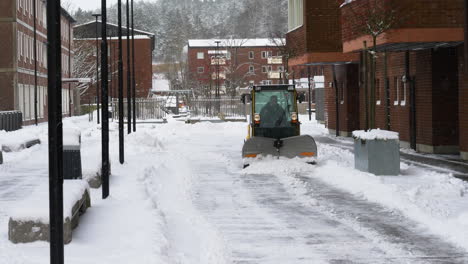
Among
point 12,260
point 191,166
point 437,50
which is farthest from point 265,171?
point 12,260

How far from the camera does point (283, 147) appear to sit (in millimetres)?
22297

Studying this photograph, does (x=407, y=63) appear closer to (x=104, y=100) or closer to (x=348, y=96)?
(x=348, y=96)

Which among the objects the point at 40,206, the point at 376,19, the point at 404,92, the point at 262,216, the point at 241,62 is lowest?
the point at 262,216

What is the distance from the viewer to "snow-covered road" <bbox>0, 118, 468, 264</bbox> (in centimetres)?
985

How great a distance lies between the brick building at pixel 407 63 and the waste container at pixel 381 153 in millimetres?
3027

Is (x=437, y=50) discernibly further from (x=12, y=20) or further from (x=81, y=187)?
(x=12, y=20)

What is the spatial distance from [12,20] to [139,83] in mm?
49170

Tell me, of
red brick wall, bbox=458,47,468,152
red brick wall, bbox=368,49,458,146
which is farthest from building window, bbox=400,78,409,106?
red brick wall, bbox=458,47,468,152

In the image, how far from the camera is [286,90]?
25047 millimetres

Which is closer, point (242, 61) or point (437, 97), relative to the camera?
point (437, 97)

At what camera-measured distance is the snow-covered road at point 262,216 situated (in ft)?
32.3

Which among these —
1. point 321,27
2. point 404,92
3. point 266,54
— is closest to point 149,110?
point 321,27

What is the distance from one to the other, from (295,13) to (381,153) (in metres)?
22.7

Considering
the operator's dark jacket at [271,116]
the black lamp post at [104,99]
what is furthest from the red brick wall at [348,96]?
the black lamp post at [104,99]
